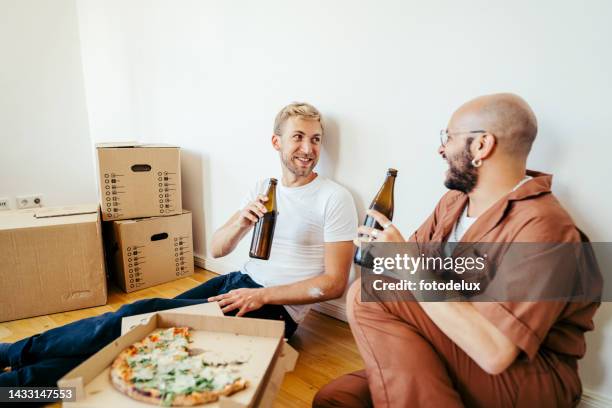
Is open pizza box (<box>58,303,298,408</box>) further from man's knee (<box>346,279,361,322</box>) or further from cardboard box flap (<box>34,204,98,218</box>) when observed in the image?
cardboard box flap (<box>34,204,98,218</box>)

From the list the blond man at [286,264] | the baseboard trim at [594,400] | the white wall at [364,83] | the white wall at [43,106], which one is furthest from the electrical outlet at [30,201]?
the baseboard trim at [594,400]

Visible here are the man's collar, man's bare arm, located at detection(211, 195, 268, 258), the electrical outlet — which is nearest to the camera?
the man's collar

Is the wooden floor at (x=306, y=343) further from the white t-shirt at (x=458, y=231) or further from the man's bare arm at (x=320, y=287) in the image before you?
the white t-shirt at (x=458, y=231)

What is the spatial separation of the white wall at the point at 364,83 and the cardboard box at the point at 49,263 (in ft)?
2.30

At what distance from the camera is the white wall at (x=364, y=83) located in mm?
1100

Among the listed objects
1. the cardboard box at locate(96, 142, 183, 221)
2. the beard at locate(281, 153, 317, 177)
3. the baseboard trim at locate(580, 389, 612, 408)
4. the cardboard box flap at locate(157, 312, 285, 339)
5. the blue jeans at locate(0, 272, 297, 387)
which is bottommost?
the baseboard trim at locate(580, 389, 612, 408)

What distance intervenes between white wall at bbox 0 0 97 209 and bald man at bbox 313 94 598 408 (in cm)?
Answer: 284

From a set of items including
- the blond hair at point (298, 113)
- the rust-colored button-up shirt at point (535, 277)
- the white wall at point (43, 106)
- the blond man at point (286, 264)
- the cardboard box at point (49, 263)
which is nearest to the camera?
the rust-colored button-up shirt at point (535, 277)

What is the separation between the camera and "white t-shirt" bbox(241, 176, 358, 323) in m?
1.50

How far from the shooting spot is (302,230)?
61.0 inches

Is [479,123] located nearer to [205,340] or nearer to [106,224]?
[205,340]

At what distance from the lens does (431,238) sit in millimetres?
1195

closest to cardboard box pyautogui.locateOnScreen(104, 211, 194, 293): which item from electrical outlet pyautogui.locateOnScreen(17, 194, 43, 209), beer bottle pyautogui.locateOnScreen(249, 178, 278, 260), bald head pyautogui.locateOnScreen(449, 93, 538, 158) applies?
beer bottle pyautogui.locateOnScreen(249, 178, 278, 260)

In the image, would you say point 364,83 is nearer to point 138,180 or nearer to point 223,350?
point 223,350
